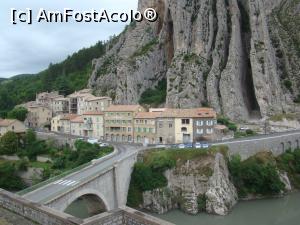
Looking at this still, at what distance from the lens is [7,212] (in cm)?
1380

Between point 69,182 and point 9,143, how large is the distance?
2945 centimetres

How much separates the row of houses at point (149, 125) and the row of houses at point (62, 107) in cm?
734

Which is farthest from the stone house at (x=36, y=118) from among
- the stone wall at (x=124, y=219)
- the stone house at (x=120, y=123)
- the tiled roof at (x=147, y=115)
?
the stone wall at (x=124, y=219)

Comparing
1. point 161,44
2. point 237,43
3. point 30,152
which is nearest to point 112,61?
point 161,44

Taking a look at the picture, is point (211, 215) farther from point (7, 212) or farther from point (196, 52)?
point (196, 52)

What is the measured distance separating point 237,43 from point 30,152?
39.3 metres

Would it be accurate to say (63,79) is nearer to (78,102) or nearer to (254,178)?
(78,102)

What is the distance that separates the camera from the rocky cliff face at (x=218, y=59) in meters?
65.8

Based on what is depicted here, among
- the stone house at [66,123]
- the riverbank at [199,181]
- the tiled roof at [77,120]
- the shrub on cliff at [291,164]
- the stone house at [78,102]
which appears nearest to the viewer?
the riverbank at [199,181]

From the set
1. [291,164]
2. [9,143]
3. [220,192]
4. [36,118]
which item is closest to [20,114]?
[36,118]

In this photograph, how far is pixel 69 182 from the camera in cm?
2862

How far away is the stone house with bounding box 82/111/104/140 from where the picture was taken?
186 feet

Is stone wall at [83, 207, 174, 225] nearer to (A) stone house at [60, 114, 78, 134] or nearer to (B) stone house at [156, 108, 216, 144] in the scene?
(B) stone house at [156, 108, 216, 144]

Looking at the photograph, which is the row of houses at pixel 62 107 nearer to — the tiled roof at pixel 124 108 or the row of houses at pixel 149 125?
the row of houses at pixel 149 125
